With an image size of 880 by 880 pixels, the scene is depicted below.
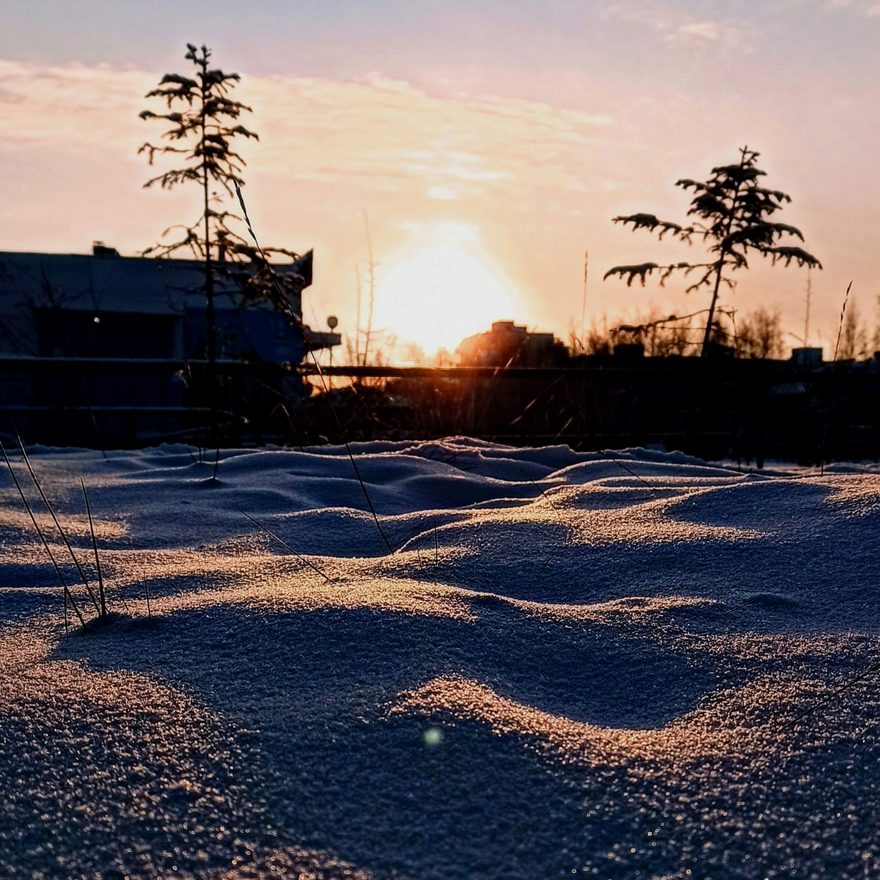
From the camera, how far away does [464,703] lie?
Answer: 102 centimetres

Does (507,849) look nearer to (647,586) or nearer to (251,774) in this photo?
(251,774)

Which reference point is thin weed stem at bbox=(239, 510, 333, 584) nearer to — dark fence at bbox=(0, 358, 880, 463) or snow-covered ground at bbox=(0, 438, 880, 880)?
snow-covered ground at bbox=(0, 438, 880, 880)

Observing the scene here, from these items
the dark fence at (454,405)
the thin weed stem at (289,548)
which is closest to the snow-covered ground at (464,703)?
the thin weed stem at (289,548)

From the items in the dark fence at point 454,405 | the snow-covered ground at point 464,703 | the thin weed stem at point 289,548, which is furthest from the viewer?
the dark fence at point 454,405

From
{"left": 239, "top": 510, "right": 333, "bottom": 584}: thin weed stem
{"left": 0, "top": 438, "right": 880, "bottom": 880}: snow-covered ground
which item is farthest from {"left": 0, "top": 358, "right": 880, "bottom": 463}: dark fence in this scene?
{"left": 0, "top": 438, "right": 880, "bottom": 880}: snow-covered ground

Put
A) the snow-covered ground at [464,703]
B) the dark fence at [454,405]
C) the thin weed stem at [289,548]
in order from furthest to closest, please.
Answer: the dark fence at [454,405] < the thin weed stem at [289,548] < the snow-covered ground at [464,703]

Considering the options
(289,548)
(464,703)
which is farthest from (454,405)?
(464,703)

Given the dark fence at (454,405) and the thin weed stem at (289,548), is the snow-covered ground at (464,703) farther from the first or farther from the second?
the dark fence at (454,405)

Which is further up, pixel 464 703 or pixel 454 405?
pixel 454 405

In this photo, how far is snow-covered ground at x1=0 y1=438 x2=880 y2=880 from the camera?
2.49 feet

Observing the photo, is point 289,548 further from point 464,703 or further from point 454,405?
point 454,405

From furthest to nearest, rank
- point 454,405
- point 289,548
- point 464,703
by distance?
1. point 454,405
2. point 289,548
3. point 464,703

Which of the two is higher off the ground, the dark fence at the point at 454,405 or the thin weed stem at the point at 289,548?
the dark fence at the point at 454,405

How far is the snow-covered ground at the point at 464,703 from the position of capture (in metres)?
0.76
